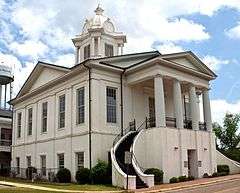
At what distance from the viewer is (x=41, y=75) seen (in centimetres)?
4256

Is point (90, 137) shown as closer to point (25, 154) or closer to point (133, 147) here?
point (133, 147)

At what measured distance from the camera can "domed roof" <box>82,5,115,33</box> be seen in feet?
140

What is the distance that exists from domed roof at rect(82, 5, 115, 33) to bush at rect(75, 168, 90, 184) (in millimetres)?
16396

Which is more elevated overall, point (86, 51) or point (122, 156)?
point (86, 51)

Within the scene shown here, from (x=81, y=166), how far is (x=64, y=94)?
7.32 meters

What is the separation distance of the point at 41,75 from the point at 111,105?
37.9 feet

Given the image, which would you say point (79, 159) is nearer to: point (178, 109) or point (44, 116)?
point (44, 116)

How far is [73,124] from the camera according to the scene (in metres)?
35.0

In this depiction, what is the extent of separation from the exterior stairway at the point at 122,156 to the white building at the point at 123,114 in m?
0.08

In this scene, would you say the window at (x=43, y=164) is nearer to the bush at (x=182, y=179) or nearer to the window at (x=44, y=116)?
the window at (x=44, y=116)

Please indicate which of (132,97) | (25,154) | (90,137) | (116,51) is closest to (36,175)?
(25,154)

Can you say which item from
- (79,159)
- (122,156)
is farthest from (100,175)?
(79,159)

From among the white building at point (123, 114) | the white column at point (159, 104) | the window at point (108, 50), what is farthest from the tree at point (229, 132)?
the white column at point (159, 104)

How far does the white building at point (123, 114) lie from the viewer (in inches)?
1244
